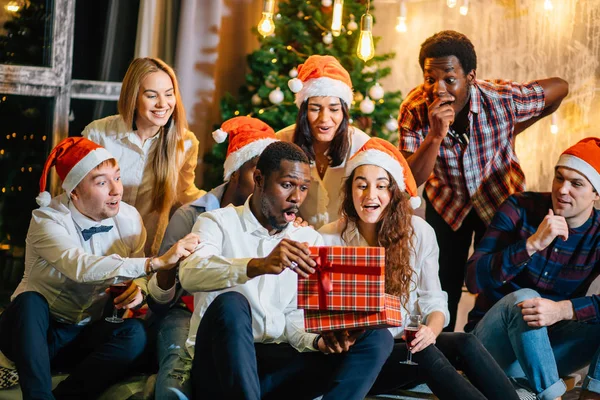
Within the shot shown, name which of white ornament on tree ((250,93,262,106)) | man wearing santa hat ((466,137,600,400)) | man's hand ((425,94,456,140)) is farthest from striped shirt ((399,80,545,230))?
white ornament on tree ((250,93,262,106))

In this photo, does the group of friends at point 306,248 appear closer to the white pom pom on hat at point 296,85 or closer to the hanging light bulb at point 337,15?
the white pom pom on hat at point 296,85

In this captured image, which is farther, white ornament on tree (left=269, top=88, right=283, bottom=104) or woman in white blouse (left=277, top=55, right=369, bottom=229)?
white ornament on tree (left=269, top=88, right=283, bottom=104)

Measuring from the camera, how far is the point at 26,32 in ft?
16.0

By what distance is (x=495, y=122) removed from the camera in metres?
4.05

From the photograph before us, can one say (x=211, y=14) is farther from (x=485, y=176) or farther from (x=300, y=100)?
(x=485, y=176)

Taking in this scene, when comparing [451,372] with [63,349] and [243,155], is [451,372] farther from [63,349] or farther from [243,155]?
[63,349]

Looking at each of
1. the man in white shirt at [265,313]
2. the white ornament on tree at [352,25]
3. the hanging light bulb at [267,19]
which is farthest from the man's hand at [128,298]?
the white ornament on tree at [352,25]

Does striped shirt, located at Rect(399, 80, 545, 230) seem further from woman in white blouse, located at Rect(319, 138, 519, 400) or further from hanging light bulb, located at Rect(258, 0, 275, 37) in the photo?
hanging light bulb, located at Rect(258, 0, 275, 37)

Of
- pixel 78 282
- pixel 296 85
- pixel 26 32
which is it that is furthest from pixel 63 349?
pixel 26 32

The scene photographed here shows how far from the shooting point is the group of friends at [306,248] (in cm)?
305

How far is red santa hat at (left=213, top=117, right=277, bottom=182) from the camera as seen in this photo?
12.4ft

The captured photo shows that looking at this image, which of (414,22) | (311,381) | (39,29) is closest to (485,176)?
(311,381)

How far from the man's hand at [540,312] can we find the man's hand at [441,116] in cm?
94

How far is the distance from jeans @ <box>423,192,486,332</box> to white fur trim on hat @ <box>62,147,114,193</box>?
1753mm
